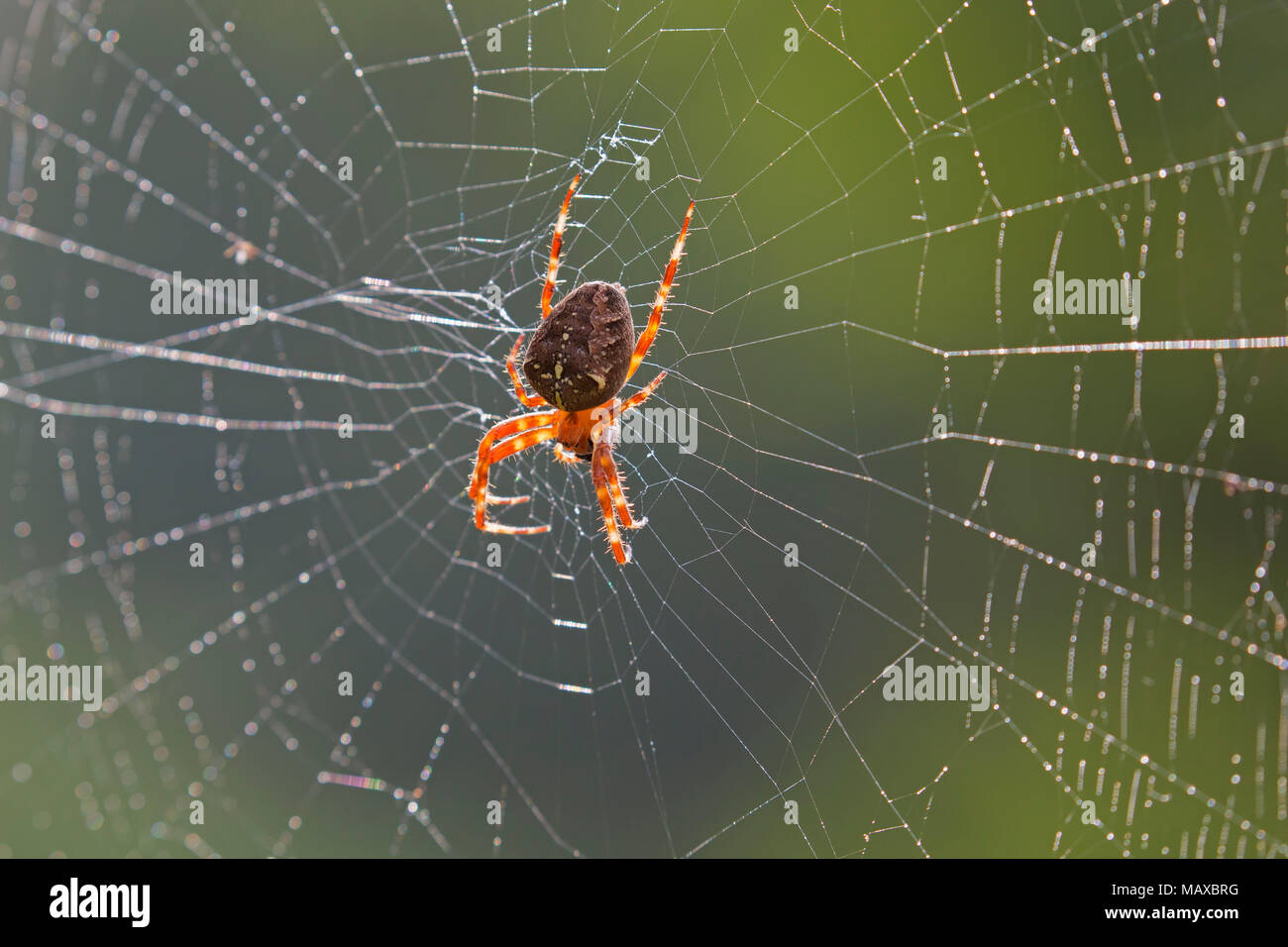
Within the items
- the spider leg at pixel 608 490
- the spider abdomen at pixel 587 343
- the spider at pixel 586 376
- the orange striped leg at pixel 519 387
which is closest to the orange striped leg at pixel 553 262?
the spider at pixel 586 376

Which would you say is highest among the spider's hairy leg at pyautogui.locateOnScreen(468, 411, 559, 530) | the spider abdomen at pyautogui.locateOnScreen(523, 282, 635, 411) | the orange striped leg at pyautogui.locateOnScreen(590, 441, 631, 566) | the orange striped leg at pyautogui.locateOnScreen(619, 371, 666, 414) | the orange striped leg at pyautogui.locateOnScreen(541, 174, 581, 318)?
the orange striped leg at pyautogui.locateOnScreen(541, 174, 581, 318)

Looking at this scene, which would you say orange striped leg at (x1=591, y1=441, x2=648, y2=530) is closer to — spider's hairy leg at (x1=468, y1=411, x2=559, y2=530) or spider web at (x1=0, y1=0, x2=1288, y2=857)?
spider's hairy leg at (x1=468, y1=411, x2=559, y2=530)

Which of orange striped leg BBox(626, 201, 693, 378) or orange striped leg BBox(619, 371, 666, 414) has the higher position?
orange striped leg BBox(626, 201, 693, 378)

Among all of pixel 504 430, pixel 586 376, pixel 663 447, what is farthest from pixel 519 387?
pixel 663 447

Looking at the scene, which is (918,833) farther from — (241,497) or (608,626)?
(241,497)

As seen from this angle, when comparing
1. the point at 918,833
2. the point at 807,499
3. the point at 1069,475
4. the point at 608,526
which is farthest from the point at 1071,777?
the point at 608,526

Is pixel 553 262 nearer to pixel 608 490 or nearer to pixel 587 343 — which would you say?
pixel 587 343

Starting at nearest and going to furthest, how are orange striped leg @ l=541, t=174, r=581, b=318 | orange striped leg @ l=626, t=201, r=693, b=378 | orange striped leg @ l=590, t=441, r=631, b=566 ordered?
orange striped leg @ l=626, t=201, r=693, b=378 < orange striped leg @ l=541, t=174, r=581, b=318 < orange striped leg @ l=590, t=441, r=631, b=566

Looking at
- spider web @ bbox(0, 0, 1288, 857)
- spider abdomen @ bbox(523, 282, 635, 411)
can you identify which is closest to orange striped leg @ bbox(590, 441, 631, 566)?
spider abdomen @ bbox(523, 282, 635, 411)
